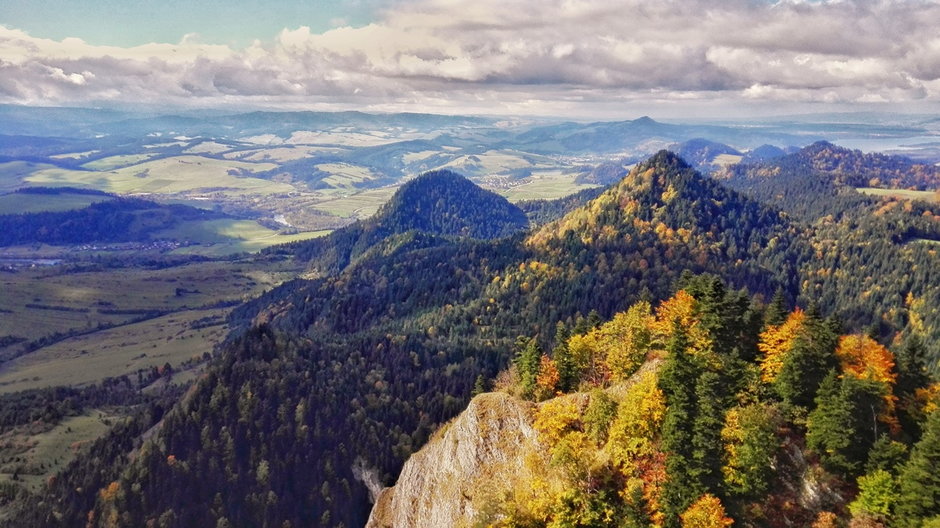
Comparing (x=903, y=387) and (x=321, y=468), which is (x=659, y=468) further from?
(x=321, y=468)

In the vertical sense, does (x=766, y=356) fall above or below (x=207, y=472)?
above

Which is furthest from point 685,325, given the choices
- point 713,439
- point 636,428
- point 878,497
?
point 878,497

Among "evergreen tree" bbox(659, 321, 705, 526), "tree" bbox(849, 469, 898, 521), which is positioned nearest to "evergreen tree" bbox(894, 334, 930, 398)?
"tree" bbox(849, 469, 898, 521)

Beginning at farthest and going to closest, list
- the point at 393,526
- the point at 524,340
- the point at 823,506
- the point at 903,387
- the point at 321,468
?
the point at 321,468 < the point at 524,340 < the point at 393,526 < the point at 903,387 < the point at 823,506

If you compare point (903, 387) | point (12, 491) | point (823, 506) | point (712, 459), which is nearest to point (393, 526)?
point (712, 459)

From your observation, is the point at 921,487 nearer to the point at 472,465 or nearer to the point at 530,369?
the point at 472,465

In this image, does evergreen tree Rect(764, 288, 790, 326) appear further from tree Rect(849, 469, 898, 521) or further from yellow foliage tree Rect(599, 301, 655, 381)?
tree Rect(849, 469, 898, 521)

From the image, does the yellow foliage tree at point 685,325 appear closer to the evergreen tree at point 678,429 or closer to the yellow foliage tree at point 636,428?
the evergreen tree at point 678,429
